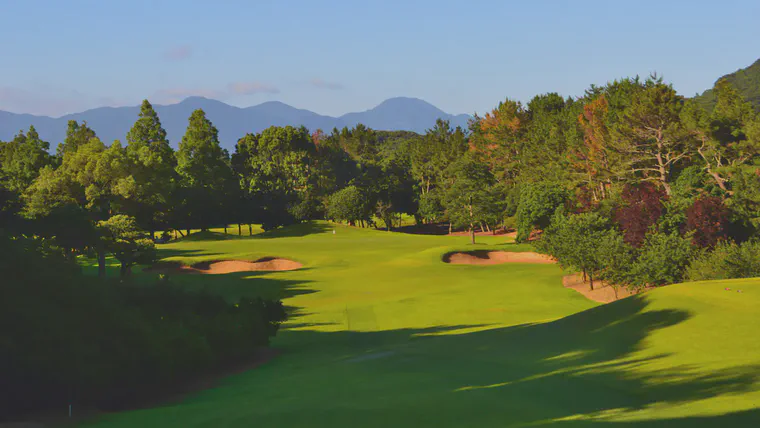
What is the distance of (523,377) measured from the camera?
17.4m

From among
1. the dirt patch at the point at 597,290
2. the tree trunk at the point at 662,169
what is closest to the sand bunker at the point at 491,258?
the dirt patch at the point at 597,290

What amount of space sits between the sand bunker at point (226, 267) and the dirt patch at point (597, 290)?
25492mm

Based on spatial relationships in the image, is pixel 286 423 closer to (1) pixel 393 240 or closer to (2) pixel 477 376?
(2) pixel 477 376

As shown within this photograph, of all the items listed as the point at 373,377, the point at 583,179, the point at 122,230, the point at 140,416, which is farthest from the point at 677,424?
the point at 583,179

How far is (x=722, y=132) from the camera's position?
6856cm

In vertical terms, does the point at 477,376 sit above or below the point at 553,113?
below

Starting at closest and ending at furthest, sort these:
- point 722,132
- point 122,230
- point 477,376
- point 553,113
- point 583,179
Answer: point 477,376
point 122,230
point 722,132
point 583,179
point 553,113

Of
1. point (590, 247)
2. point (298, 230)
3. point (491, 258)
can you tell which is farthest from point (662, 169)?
point (298, 230)

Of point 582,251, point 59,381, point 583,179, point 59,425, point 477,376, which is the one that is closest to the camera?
point 59,425

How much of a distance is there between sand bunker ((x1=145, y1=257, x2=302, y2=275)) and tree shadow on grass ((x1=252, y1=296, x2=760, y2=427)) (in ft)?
113

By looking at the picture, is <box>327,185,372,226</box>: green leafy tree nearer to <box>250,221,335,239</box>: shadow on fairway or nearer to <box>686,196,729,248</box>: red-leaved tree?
<box>250,221,335,239</box>: shadow on fairway

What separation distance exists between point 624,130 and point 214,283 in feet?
161

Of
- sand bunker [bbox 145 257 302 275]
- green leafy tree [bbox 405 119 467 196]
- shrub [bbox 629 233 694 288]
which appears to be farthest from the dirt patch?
green leafy tree [bbox 405 119 467 196]

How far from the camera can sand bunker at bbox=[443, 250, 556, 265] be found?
2480 inches
